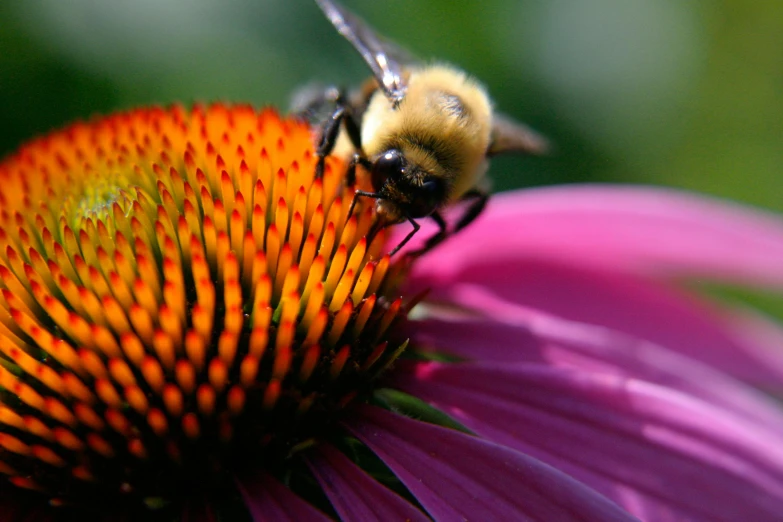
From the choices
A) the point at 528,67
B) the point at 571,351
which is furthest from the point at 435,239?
the point at 528,67

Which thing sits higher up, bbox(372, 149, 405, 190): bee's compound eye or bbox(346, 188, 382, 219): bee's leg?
bbox(372, 149, 405, 190): bee's compound eye

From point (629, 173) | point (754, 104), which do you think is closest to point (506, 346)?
point (629, 173)

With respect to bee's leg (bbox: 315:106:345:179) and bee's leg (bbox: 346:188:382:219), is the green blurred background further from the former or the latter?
bee's leg (bbox: 346:188:382:219)

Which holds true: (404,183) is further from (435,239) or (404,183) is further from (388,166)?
(435,239)

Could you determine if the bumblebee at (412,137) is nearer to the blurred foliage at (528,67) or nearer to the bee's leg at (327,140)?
the bee's leg at (327,140)

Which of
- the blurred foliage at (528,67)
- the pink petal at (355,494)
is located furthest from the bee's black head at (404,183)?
the blurred foliage at (528,67)

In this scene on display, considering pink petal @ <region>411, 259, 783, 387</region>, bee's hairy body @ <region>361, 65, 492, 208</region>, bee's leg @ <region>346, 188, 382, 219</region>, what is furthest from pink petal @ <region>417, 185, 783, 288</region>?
bee's leg @ <region>346, 188, 382, 219</region>

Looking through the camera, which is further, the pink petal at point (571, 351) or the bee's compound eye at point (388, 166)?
the pink petal at point (571, 351)

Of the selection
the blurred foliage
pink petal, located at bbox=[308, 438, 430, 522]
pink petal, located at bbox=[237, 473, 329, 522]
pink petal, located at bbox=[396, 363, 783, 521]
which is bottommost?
pink petal, located at bbox=[237, 473, 329, 522]
